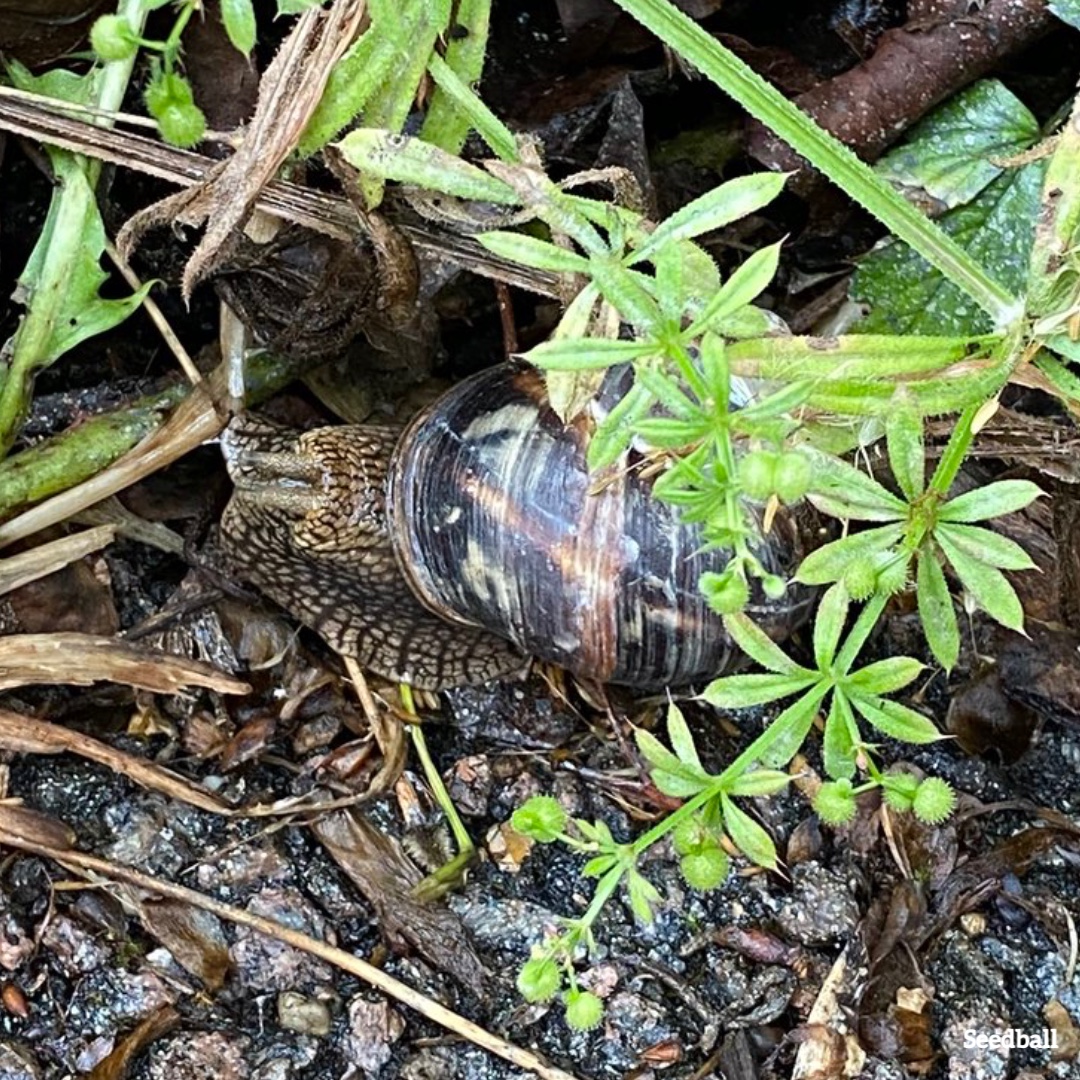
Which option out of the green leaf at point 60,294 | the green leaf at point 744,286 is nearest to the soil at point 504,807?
the green leaf at point 60,294

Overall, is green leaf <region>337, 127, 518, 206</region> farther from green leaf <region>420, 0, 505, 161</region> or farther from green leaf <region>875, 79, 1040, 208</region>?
green leaf <region>875, 79, 1040, 208</region>

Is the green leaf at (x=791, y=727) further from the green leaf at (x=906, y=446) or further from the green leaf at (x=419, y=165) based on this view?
the green leaf at (x=419, y=165)

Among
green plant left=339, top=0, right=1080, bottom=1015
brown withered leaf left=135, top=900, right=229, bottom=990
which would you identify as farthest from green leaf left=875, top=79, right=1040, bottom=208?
brown withered leaf left=135, top=900, right=229, bottom=990

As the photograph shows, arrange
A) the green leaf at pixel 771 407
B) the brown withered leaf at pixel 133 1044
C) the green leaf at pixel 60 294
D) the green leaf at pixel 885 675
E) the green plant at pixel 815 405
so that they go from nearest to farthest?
the green leaf at pixel 771 407 → the green plant at pixel 815 405 → the green leaf at pixel 885 675 → the brown withered leaf at pixel 133 1044 → the green leaf at pixel 60 294

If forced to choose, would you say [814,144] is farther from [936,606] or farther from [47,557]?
[47,557]

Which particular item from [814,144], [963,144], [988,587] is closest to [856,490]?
[988,587]

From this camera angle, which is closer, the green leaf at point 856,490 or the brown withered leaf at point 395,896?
the green leaf at point 856,490
